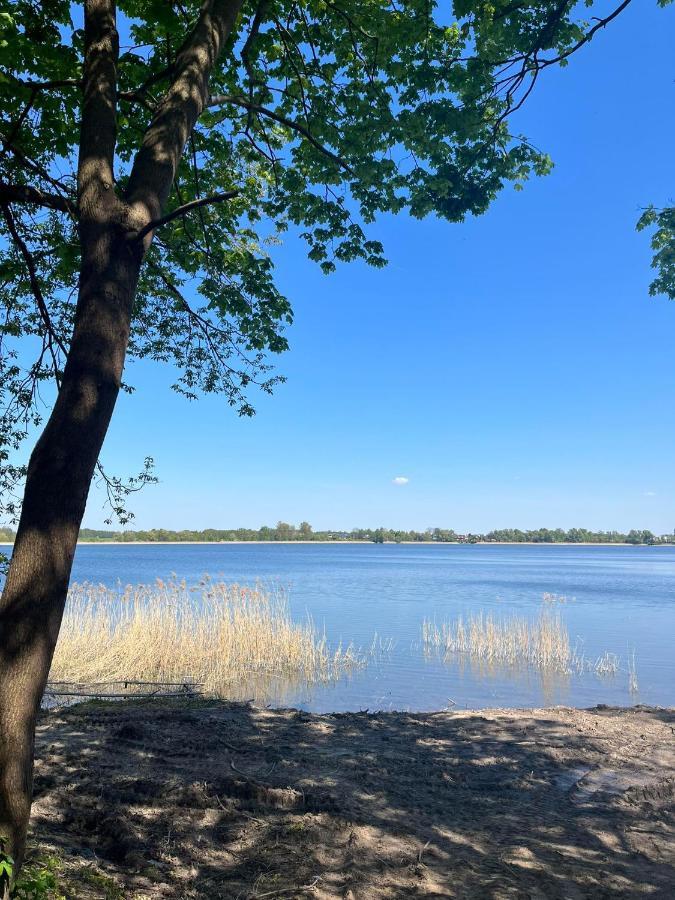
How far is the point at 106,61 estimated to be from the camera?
378 cm

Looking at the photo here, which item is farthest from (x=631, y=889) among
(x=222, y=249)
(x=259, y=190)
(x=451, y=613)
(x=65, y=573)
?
(x=451, y=613)

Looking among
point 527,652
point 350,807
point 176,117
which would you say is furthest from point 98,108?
point 527,652

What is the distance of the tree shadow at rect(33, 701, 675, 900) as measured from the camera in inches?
141

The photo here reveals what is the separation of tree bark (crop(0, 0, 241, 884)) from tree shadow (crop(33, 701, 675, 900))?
115cm

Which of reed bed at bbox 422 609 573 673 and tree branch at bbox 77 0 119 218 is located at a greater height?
tree branch at bbox 77 0 119 218

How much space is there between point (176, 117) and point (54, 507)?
8.17 feet

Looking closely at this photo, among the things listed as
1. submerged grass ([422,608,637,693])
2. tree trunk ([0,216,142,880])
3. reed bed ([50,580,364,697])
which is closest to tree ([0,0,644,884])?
tree trunk ([0,216,142,880])

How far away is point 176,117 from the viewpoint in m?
3.87

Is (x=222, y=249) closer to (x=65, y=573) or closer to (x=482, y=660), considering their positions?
(x=65, y=573)

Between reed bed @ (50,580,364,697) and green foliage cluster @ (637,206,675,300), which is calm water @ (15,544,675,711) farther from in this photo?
green foliage cluster @ (637,206,675,300)

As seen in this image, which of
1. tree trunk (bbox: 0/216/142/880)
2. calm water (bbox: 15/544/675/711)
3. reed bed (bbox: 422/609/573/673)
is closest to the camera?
tree trunk (bbox: 0/216/142/880)

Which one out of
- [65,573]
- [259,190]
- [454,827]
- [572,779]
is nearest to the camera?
[65,573]

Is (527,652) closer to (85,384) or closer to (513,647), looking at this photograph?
(513,647)

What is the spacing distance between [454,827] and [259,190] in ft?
24.7
